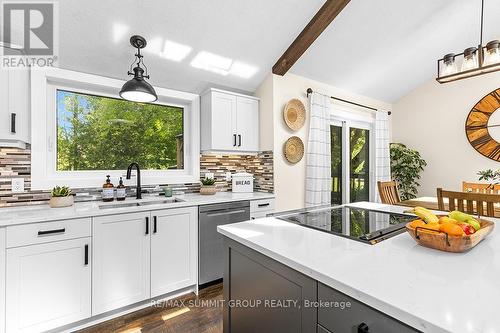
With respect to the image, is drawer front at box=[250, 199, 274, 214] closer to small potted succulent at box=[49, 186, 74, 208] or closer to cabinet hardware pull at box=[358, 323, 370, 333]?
small potted succulent at box=[49, 186, 74, 208]

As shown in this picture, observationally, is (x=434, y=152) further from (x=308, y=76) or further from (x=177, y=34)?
(x=177, y=34)

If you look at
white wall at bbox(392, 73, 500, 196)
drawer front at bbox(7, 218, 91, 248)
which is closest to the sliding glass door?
white wall at bbox(392, 73, 500, 196)

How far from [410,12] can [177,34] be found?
2655 millimetres

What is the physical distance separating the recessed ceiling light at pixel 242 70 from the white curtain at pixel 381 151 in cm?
257

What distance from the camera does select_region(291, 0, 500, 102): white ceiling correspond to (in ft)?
8.66

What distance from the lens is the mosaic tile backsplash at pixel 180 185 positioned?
1.93 metres

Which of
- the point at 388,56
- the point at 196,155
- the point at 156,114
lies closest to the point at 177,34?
the point at 156,114

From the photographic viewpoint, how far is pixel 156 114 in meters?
2.82

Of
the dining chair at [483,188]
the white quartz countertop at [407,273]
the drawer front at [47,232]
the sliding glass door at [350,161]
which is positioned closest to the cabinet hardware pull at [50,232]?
the drawer front at [47,232]

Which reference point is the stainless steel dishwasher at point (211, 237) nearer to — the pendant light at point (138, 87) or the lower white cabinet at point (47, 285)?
the lower white cabinet at point (47, 285)

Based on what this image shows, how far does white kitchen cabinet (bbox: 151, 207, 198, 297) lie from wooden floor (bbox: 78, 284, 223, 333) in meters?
0.15

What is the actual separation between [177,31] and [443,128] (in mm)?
4438

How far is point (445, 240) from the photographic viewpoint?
0.85 metres

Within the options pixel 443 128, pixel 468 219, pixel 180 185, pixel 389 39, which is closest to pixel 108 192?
pixel 180 185
